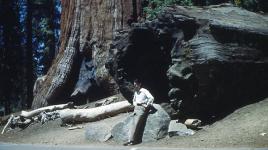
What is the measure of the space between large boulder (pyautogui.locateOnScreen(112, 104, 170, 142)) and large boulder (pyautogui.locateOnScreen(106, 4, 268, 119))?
80cm

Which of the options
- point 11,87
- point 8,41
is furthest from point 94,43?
point 11,87

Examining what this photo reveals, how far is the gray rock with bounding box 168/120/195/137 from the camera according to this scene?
1025 cm

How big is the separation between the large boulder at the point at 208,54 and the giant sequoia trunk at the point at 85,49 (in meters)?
4.40

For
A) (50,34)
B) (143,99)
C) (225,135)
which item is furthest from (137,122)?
(50,34)

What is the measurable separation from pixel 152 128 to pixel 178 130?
716mm

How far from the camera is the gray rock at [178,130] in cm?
1025

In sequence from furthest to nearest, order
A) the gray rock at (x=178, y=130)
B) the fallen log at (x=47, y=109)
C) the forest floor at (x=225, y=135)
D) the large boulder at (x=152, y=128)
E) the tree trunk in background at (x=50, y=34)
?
the tree trunk in background at (x=50, y=34)
the fallen log at (x=47, y=109)
the large boulder at (x=152, y=128)
the gray rock at (x=178, y=130)
the forest floor at (x=225, y=135)

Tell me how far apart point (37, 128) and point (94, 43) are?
443 centimetres

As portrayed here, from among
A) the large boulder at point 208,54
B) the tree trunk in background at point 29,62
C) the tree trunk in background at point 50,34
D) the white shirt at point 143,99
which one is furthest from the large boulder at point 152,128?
the tree trunk in background at point 50,34

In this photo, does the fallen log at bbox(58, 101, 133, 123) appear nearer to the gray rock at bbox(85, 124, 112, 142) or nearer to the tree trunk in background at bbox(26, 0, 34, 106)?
the gray rock at bbox(85, 124, 112, 142)

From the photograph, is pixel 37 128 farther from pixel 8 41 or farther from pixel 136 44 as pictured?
pixel 8 41

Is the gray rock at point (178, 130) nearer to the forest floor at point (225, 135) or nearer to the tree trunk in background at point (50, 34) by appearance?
the forest floor at point (225, 135)

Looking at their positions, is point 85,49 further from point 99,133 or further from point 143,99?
point 143,99

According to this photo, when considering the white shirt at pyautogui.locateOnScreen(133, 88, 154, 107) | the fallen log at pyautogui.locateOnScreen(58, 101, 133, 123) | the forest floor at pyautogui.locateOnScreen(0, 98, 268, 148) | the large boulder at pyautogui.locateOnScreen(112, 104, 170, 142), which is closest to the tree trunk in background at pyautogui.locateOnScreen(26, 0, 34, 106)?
the fallen log at pyautogui.locateOnScreen(58, 101, 133, 123)
